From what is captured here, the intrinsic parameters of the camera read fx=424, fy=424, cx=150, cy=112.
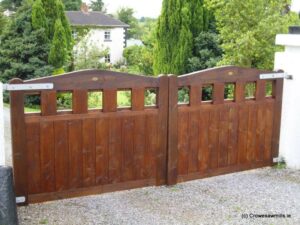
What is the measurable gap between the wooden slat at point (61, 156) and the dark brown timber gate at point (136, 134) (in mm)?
10

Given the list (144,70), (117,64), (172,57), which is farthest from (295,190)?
(117,64)

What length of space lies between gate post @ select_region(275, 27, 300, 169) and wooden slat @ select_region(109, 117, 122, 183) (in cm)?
229

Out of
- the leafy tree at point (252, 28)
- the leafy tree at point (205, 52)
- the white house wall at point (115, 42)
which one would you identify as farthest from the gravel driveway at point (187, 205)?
the white house wall at point (115, 42)

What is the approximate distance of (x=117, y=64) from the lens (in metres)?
27.6

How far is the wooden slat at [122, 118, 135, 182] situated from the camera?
4688 millimetres

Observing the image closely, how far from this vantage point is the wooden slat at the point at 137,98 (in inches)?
183

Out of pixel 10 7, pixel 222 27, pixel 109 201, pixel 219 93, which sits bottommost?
pixel 109 201

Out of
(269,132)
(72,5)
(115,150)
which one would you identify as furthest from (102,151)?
(72,5)

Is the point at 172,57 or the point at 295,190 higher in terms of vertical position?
the point at 172,57

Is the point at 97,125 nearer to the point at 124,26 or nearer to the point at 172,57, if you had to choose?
the point at 172,57

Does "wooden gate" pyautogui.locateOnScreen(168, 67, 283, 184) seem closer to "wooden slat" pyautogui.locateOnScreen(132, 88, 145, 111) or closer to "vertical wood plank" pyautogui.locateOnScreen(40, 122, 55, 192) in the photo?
"wooden slat" pyautogui.locateOnScreen(132, 88, 145, 111)

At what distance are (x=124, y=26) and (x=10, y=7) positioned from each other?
8.12m

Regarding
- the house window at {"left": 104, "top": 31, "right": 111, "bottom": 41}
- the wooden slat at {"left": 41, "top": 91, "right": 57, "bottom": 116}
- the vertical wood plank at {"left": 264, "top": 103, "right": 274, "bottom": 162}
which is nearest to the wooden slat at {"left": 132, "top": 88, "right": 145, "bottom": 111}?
the wooden slat at {"left": 41, "top": 91, "right": 57, "bottom": 116}

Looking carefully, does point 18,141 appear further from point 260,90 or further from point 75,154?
point 260,90
